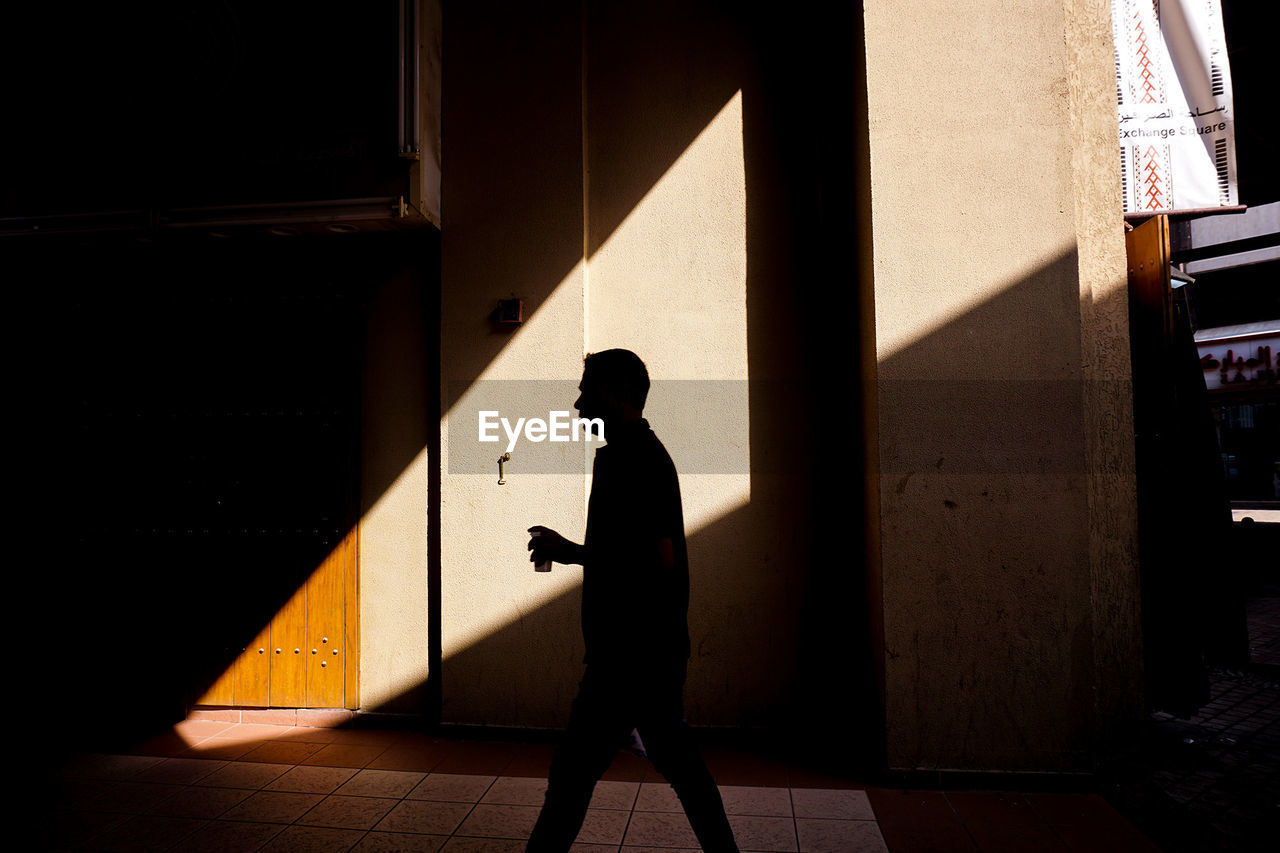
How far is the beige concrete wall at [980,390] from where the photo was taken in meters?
3.03

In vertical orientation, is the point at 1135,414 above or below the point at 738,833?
above

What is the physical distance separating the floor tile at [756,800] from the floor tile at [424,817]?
1.14 metres

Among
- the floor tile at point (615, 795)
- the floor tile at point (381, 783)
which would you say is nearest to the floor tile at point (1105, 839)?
the floor tile at point (615, 795)

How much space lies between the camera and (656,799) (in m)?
2.97

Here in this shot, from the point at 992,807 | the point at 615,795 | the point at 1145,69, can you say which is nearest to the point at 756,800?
the point at 615,795

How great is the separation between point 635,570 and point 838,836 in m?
1.60

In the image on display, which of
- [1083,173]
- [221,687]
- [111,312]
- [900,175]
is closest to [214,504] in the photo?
[221,687]

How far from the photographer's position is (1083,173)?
3.60 meters

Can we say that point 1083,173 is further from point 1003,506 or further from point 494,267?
point 494,267

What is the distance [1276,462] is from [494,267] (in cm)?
1666

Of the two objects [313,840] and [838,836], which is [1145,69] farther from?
[313,840]

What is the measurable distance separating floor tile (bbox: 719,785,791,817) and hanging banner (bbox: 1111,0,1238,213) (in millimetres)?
3583

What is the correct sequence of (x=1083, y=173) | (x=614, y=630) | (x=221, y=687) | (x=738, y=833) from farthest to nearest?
(x=221, y=687), (x=1083, y=173), (x=738, y=833), (x=614, y=630)

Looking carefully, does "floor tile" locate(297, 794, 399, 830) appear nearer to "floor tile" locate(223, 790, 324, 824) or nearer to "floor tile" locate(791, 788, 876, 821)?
"floor tile" locate(223, 790, 324, 824)
